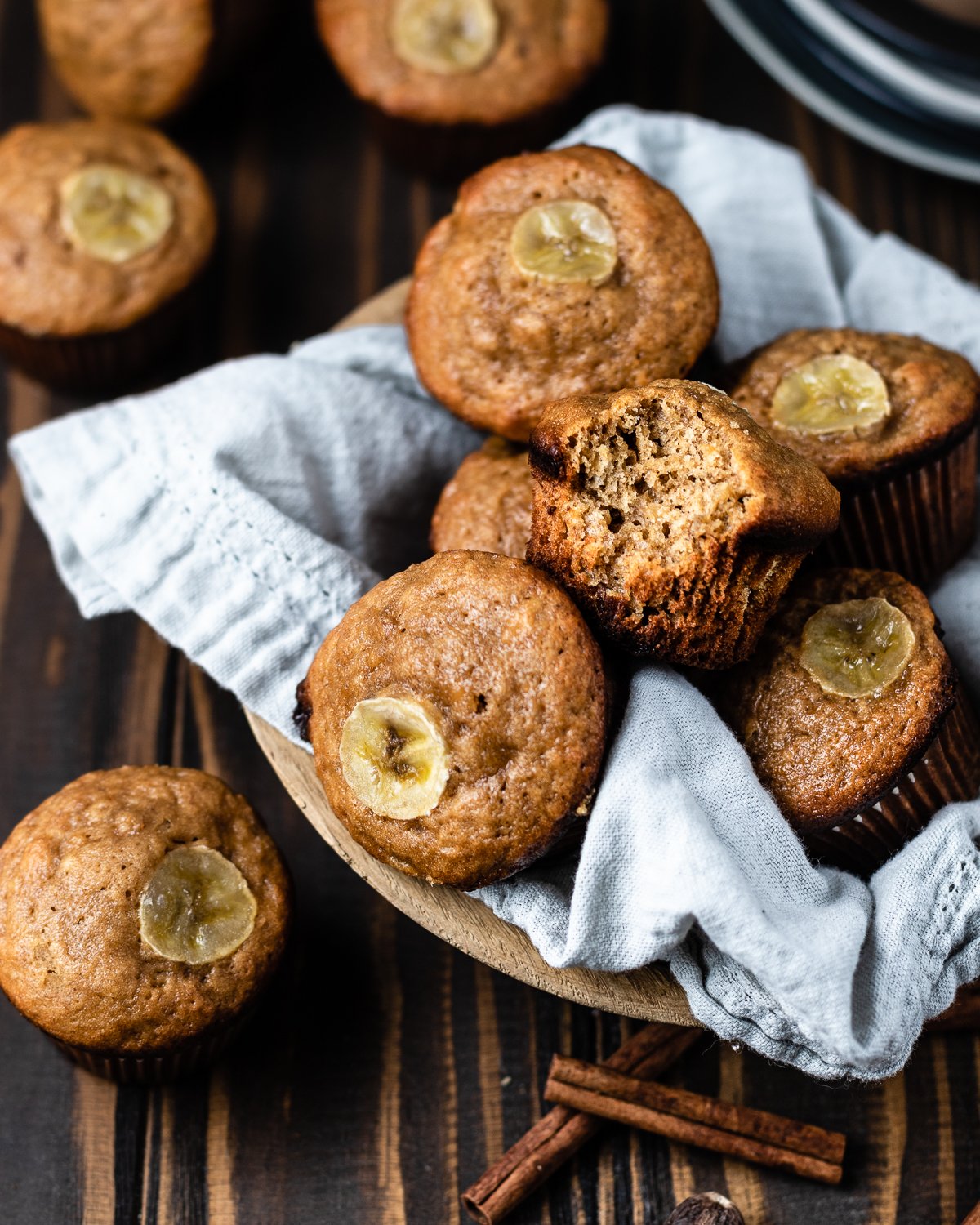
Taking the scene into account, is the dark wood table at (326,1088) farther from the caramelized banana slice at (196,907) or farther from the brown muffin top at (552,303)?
the brown muffin top at (552,303)

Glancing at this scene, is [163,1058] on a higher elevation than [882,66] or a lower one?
lower

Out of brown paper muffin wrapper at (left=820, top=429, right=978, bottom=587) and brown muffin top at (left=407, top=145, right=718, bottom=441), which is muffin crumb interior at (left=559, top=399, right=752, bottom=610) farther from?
brown paper muffin wrapper at (left=820, top=429, right=978, bottom=587)

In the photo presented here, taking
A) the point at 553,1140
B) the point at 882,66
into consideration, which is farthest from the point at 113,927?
the point at 882,66

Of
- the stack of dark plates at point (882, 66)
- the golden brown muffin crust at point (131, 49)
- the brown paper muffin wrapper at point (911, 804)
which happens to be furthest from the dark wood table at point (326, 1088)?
the stack of dark plates at point (882, 66)

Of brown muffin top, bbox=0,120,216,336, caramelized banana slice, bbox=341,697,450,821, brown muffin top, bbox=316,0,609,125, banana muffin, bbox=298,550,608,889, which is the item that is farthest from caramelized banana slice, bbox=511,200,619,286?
brown muffin top, bbox=0,120,216,336

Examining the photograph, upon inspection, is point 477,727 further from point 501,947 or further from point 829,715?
point 829,715
